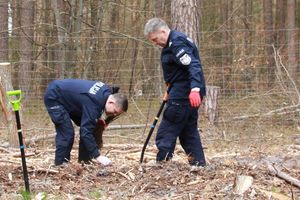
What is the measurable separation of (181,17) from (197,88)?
3.98 m

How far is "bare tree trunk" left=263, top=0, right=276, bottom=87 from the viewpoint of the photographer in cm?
1053

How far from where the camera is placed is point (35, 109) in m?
9.86

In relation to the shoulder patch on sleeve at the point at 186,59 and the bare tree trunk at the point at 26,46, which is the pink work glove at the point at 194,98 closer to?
the shoulder patch on sleeve at the point at 186,59

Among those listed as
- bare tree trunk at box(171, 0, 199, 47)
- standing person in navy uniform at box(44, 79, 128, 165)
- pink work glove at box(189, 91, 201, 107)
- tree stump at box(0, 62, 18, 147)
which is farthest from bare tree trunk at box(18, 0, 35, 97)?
pink work glove at box(189, 91, 201, 107)

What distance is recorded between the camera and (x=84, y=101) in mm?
5781

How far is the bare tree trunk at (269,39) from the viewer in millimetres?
10531

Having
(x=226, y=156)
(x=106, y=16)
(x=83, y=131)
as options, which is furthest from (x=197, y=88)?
(x=106, y=16)

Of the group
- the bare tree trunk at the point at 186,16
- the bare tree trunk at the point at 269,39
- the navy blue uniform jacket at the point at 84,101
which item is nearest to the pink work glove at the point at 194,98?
the navy blue uniform jacket at the point at 84,101

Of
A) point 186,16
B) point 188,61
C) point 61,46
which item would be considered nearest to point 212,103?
point 186,16

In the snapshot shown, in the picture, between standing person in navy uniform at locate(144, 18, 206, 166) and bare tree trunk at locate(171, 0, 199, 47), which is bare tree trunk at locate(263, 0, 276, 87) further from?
standing person in navy uniform at locate(144, 18, 206, 166)

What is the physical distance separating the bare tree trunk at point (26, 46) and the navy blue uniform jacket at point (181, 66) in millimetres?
4336

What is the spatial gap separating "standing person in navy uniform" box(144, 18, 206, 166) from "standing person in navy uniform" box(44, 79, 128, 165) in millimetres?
607

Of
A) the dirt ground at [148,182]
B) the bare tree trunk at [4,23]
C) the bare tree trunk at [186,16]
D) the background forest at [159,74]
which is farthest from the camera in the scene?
the bare tree trunk at [4,23]

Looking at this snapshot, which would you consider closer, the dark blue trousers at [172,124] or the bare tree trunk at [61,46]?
the dark blue trousers at [172,124]
